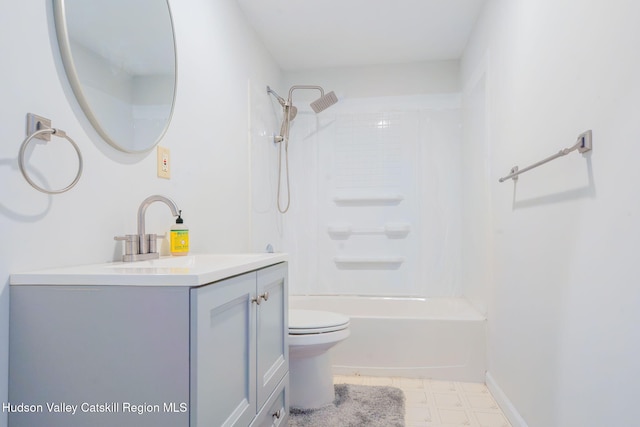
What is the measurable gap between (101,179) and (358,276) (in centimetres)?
226

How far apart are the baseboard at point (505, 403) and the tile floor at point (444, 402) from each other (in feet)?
0.08

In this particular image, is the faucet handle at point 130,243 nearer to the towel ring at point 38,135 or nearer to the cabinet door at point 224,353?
the towel ring at point 38,135

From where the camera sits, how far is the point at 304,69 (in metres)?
3.26

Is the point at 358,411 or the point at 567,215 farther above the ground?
the point at 567,215

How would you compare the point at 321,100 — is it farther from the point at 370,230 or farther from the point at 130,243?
the point at 130,243

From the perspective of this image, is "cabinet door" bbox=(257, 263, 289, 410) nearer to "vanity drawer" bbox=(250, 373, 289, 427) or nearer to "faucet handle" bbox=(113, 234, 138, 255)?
"vanity drawer" bbox=(250, 373, 289, 427)

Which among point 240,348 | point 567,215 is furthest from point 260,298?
point 567,215

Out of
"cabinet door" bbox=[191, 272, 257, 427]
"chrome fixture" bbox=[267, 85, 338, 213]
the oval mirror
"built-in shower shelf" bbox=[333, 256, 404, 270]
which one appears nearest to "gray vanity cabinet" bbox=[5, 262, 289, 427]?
"cabinet door" bbox=[191, 272, 257, 427]

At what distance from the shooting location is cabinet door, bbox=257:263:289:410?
1261mm

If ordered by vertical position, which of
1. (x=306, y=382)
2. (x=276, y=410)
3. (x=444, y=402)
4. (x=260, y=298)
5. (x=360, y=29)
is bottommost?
(x=444, y=402)

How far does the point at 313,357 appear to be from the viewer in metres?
2.00

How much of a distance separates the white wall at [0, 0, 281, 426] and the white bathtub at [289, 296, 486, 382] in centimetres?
92

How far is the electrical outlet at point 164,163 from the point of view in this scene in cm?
150

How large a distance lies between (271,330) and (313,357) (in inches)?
28.0
